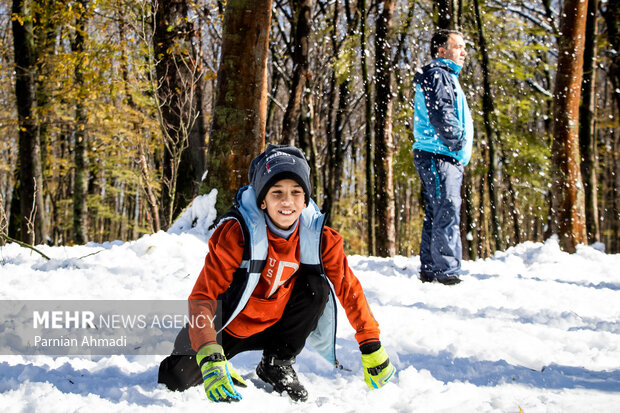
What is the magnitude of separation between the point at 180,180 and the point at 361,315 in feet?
20.4

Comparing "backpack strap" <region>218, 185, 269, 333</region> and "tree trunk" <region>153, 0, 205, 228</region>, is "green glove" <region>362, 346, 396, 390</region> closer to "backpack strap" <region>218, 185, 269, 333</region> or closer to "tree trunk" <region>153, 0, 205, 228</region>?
"backpack strap" <region>218, 185, 269, 333</region>

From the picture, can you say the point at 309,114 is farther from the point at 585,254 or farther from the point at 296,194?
the point at 296,194

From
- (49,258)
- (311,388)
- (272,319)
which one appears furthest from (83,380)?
(49,258)

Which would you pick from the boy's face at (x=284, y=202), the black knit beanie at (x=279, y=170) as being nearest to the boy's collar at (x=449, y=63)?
the black knit beanie at (x=279, y=170)

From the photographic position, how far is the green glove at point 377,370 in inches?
80.2

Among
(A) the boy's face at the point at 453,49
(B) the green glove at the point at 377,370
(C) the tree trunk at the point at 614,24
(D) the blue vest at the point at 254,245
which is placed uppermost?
(C) the tree trunk at the point at 614,24

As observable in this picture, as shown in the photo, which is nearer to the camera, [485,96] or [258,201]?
[258,201]

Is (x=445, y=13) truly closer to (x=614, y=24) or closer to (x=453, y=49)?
(x=453, y=49)

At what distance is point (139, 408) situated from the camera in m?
1.82

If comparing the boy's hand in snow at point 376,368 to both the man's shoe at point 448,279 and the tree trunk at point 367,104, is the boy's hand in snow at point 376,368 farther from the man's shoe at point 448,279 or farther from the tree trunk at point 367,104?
the tree trunk at point 367,104

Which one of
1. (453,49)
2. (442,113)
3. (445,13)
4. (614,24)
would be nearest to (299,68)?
(445,13)

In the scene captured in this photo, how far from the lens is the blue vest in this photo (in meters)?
2.04

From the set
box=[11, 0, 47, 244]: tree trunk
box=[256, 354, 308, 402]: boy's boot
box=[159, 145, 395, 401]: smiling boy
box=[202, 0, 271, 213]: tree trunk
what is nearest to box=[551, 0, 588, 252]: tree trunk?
box=[202, 0, 271, 213]: tree trunk

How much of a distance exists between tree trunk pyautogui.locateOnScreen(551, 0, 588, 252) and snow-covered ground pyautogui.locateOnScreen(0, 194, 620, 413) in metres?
1.64
